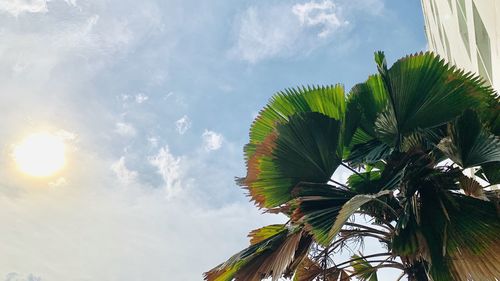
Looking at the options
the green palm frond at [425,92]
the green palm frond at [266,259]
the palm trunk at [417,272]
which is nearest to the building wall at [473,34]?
the green palm frond at [425,92]

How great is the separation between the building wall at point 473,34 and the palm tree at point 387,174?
3.06m

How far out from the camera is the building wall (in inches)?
249

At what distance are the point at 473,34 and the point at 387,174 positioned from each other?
5193mm

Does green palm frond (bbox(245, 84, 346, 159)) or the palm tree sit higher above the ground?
green palm frond (bbox(245, 84, 346, 159))

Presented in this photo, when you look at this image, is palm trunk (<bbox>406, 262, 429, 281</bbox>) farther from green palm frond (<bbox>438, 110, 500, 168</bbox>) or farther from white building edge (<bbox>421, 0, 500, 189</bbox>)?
white building edge (<bbox>421, 0, 500, 189</bbox>)

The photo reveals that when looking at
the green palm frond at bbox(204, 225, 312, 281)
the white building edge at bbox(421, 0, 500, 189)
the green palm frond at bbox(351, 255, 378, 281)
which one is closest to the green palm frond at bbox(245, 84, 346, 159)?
the green palm frond at bbox(204, 225, 312, 281)

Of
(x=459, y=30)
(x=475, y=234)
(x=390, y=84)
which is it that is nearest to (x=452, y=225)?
(x=475, y=234)

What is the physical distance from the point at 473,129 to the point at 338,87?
135 centimetres

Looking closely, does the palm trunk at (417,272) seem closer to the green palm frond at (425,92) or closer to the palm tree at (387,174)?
the palm tree at (387,174)

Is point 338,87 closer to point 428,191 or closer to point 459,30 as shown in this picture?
point 428,191

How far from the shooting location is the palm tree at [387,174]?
A: 123 inches

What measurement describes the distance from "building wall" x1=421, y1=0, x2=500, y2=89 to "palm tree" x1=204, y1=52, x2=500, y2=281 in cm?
306

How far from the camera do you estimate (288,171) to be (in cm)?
391

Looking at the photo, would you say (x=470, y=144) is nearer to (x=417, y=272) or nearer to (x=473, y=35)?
(x=417, y=272)
